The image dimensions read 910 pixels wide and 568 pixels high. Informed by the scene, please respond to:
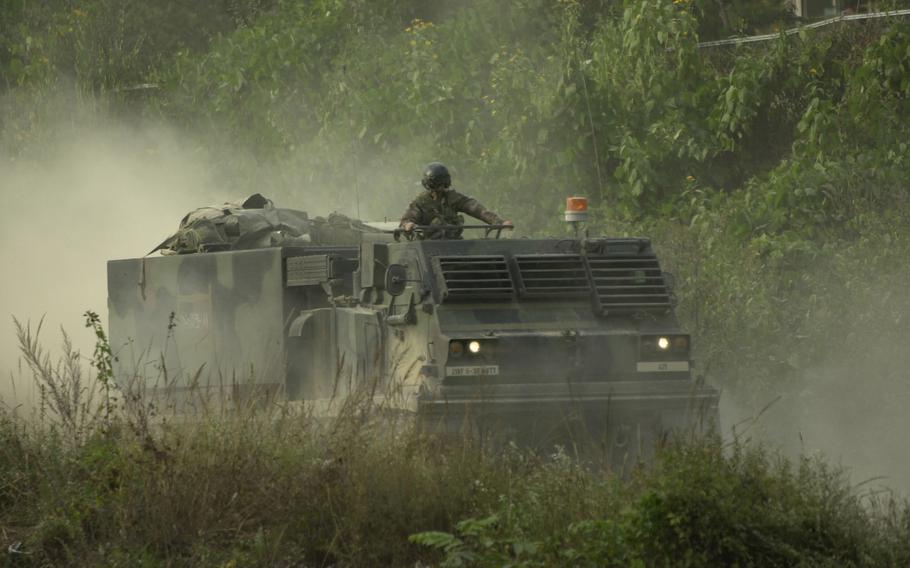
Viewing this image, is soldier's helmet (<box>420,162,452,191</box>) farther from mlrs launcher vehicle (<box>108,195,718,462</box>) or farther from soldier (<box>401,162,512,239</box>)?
mlrs launcher vehicle (<box>108,195,718,462</box>)

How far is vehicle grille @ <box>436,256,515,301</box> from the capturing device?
9930mm

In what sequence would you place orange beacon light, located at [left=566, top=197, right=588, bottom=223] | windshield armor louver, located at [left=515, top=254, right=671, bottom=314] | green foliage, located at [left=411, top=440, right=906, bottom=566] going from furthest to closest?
1. orange beacon light, located at [left=566, top=197, right=588, bottom=223]
2. windshield armor louver, located at [left=515, top=254, right=671, bottom=314]
3. green foliage, located at [left=411, top=440, right=906, bottom=566]

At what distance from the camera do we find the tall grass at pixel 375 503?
261 inches

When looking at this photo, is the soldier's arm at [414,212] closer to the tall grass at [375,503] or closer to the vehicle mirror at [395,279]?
the vehicle mirror at [395,279]

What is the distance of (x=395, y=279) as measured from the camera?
32.9 ft

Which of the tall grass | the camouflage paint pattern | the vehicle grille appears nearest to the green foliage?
the tall grass

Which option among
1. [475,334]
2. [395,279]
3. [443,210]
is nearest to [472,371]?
[475,334]

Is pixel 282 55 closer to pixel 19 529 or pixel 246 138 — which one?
pixel 246 138

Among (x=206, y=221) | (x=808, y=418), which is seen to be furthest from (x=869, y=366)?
(x=206, y=221)

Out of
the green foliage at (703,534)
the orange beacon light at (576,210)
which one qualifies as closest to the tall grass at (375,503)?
the green foliage at (703,534)

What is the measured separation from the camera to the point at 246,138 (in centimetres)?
2411

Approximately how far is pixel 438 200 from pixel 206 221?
8.05 feet

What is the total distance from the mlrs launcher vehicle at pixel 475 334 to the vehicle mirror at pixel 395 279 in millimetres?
10

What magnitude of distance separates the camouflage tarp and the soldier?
155 centimetres
